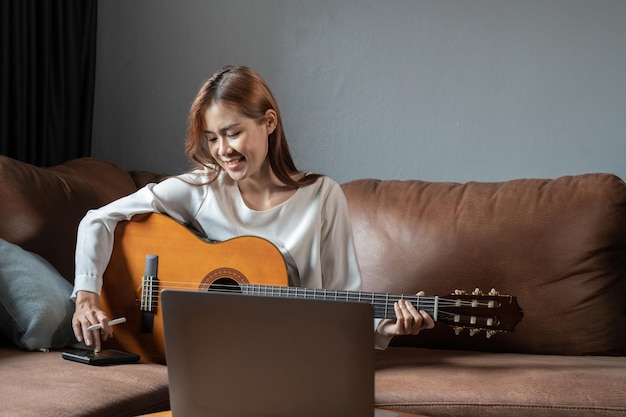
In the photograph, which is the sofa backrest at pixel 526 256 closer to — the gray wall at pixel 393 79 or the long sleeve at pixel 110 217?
the gray wall at pixel 393 79

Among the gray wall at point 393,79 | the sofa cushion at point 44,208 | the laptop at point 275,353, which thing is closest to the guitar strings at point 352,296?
the sofa cushion at point 44,208

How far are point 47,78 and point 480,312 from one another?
1.83 m

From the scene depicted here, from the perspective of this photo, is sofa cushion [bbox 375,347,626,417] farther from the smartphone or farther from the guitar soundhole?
the smartphone

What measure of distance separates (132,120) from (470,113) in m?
1.27

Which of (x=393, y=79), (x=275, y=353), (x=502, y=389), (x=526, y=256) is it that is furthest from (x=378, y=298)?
(x=393, y=79)

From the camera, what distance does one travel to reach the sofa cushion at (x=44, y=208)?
2076 millimetres

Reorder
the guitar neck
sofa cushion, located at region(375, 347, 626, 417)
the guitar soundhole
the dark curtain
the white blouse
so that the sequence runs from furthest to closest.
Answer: the dark curtain < the white blouse < the guitar soundhole < the guitar neck < sofa cushion, located at region(375, 347, 626, 417)

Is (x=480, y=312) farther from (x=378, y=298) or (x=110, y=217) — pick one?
(x=110, y=217)

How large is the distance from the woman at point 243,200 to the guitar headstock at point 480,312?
0.21 m

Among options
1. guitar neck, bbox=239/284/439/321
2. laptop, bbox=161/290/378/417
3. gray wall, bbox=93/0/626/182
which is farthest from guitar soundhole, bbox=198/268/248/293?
gray wall, bbox=93/0/626/182

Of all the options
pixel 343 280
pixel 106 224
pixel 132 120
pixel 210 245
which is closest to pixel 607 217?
pixel 343 280

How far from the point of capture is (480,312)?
175cm

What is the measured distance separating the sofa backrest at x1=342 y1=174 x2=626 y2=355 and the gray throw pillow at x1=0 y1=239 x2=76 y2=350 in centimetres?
85

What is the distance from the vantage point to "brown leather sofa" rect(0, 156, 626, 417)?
2.04 m
